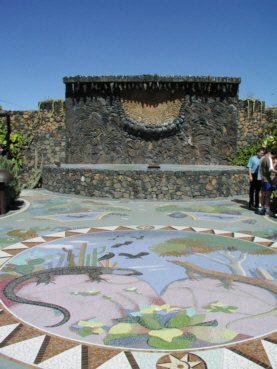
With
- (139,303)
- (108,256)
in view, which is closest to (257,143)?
(108,256)

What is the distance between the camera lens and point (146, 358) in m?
2.50

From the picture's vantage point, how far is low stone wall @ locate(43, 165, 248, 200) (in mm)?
10164

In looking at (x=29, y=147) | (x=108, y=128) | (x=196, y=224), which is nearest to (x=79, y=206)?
(x=196, y=224)

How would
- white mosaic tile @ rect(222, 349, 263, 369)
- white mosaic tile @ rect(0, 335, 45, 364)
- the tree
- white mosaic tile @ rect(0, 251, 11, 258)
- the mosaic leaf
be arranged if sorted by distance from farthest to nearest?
white mosaic tile @ rect(0, 251, 11, 258) → the tree → the mosaic leaf → white mosaic tile @ rect(0, 335, 45, 364) → white mosaic tile @ rect(222, 349, 263, 369)

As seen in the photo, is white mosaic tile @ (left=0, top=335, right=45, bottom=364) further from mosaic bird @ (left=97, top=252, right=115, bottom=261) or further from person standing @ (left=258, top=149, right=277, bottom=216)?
person standing @ (left=258, top=149, right=277, bottom=216)

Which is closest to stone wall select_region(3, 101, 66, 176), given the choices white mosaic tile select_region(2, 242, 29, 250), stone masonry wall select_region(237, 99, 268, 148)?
stone masonry wall select_region(237, 99, 268, 148)

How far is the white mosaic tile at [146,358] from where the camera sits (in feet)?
7.93

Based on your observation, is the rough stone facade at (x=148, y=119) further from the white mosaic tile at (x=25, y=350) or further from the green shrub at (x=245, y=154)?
the white mosaic tile at (x=25, y=350)

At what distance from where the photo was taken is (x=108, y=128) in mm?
16500

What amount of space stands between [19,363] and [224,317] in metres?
1.66

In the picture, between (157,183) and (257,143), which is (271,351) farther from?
(257,143)

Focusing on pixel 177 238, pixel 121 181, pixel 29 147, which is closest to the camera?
pixel 177 238

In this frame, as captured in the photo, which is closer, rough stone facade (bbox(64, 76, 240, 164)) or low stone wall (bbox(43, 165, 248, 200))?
low stone wall (bbox(43, 165, 248, 200))

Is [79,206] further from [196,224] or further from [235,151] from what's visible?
[235,151]
